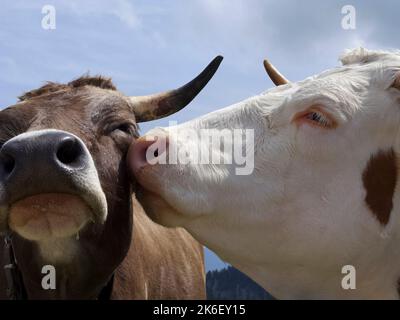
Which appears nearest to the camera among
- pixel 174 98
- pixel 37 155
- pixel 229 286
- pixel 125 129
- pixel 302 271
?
pixel 37 155

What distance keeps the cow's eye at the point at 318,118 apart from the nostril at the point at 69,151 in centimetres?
150

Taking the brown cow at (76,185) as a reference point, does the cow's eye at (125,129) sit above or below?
above

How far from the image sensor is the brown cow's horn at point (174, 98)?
529 cm

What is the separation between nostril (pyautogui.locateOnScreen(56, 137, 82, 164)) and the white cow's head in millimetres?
388

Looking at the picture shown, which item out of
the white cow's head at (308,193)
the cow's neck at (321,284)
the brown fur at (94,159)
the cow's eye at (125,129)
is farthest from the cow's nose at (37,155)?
the cow's neck at (321,284)

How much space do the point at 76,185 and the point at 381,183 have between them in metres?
2.00

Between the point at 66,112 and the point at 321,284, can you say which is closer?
the point at 321,284

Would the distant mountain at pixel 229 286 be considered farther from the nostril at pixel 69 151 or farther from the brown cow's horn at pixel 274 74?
the nostril at pixel 69 151

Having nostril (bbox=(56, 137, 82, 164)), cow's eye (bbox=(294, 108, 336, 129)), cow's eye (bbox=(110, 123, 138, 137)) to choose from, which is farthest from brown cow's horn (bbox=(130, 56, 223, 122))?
cow's eye (bbox=(294, 108, 336, 129))

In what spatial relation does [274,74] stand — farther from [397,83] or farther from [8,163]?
[8,163]

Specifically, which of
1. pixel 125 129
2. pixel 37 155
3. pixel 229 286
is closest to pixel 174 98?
pixel 125 129

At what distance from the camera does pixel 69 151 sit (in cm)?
381

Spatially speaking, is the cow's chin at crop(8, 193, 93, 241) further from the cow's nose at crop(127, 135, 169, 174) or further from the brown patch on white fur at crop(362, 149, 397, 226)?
the brown patch on white fur at crop(362, 149, 397, 226)

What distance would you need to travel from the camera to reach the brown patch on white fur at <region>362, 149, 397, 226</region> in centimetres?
381
